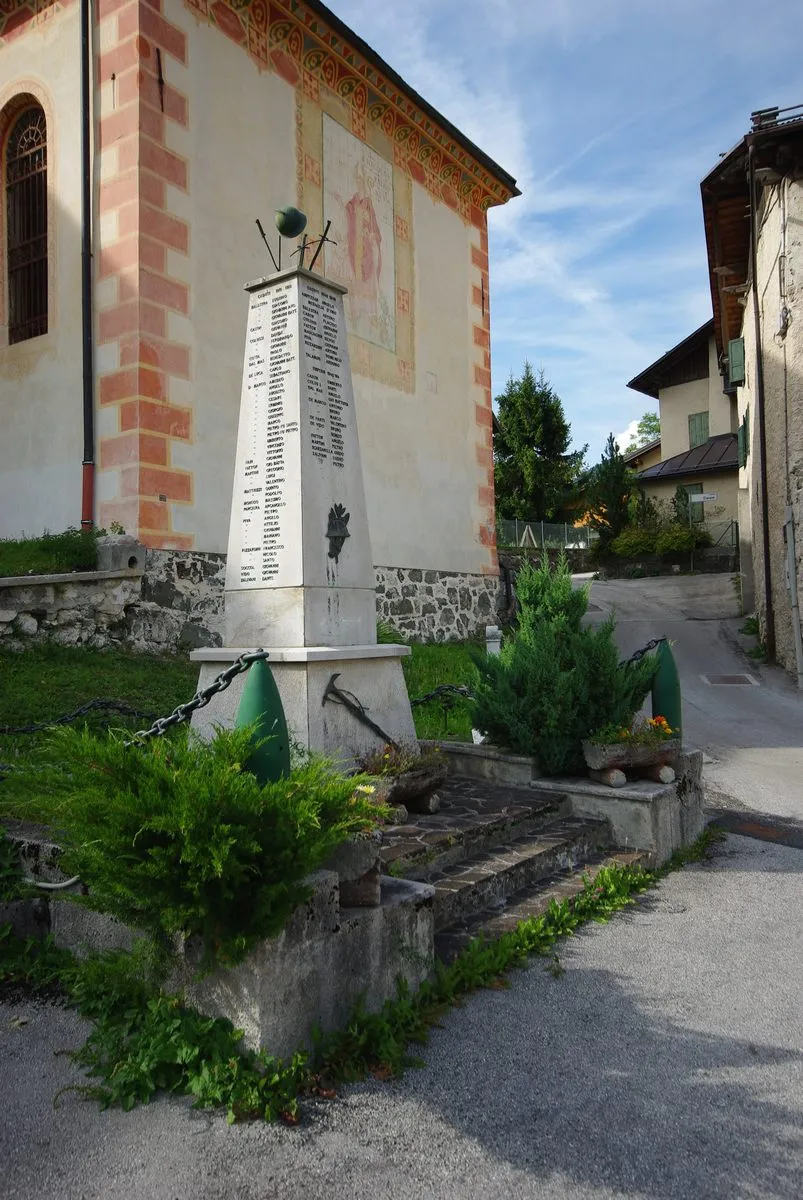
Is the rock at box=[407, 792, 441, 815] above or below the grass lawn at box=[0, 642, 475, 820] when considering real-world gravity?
below

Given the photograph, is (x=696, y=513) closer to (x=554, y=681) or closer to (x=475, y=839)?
(x=554, y=681)

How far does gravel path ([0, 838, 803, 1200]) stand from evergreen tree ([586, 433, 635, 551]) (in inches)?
1093

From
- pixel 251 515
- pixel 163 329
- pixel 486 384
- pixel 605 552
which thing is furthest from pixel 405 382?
pixel 605 552

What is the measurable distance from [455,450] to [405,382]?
1.65m

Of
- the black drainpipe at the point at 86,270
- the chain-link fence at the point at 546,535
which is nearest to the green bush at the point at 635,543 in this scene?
the chain-link fence at the point at 546,535

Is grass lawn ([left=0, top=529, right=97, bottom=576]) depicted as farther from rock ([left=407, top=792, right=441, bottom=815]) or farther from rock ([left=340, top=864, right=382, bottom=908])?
rock ([left=340, top=864, right=382, bottom=908])

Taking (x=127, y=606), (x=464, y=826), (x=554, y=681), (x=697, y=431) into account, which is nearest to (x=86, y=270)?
(x=127, y=606)

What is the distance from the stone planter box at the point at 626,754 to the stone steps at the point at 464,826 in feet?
1.06

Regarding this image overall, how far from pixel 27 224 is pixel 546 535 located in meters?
22.5

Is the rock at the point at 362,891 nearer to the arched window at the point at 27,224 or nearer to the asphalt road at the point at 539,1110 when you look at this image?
the asphalt road at the point at 539,1110

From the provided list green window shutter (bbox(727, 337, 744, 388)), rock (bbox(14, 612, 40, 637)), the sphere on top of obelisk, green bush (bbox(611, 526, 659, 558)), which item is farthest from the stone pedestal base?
green bush (bbox(611, 526, 659, 558))

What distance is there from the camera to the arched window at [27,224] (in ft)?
32.8

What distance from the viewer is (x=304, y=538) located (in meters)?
4.92

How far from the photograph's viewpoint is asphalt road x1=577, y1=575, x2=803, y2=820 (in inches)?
276
